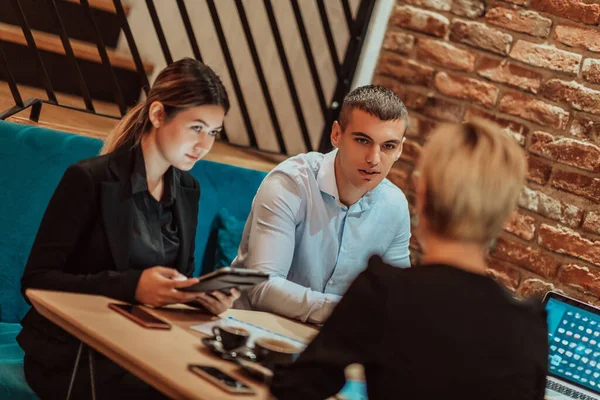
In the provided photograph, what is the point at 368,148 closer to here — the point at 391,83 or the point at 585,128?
the point at 585,128

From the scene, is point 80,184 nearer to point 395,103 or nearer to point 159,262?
point 159,262

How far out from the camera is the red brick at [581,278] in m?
3.08

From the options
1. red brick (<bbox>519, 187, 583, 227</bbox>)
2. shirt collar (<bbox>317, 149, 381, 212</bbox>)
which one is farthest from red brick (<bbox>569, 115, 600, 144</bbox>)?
shirt collar (<bbox>317, 149, 381, 212</bbox>)

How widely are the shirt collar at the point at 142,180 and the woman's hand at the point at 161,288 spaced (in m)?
0.30

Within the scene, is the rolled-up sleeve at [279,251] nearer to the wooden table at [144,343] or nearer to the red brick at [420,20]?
the wooden table at [144,343]

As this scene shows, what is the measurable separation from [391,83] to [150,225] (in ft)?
5.76

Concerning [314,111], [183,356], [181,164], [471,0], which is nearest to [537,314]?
[183,356]

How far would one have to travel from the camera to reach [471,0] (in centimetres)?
340

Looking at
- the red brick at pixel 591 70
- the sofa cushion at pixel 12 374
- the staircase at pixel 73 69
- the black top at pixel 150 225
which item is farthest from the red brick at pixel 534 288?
the sofa cushion at pixel 12 374

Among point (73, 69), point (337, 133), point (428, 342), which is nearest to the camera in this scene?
point (428, 342)

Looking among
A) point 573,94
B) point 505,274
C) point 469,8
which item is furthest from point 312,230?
point 469,8

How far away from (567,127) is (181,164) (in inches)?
66.3

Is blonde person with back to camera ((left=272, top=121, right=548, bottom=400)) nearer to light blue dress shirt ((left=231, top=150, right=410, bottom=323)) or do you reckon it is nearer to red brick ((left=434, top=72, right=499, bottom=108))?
light blue dress shirt ((left=231, top=150, right=410, bottom=323))

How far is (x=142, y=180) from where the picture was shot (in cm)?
214
